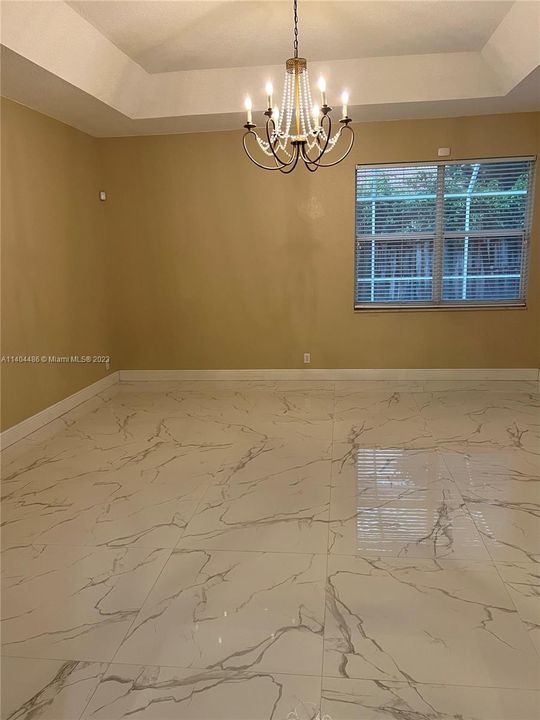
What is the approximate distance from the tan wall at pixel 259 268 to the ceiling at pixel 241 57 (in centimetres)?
33

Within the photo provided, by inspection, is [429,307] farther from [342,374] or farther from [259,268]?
[259,268]

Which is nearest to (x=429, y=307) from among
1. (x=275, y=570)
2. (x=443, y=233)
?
(x=443, y=233)

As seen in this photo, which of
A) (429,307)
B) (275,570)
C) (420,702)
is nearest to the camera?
(420,702)

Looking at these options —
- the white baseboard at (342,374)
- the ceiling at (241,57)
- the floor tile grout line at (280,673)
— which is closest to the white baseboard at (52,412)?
the white baseboard at (342,374)

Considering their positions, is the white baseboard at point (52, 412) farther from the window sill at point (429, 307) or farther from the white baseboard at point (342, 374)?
the window sill at point (429, 307)

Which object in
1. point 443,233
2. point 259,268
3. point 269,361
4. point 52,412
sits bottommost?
point 52,412

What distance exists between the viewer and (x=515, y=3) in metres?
3.07

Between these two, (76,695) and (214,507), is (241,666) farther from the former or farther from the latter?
(214,507)

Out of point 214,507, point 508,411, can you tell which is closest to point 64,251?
point 214,507

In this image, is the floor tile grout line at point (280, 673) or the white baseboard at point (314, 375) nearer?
the floor tile grout line at point (280, 673)

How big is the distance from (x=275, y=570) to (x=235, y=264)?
337cm

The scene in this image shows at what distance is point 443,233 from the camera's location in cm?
486

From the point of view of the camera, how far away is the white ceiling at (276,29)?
3076 millimetres

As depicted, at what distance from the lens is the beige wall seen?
15.3 feet
